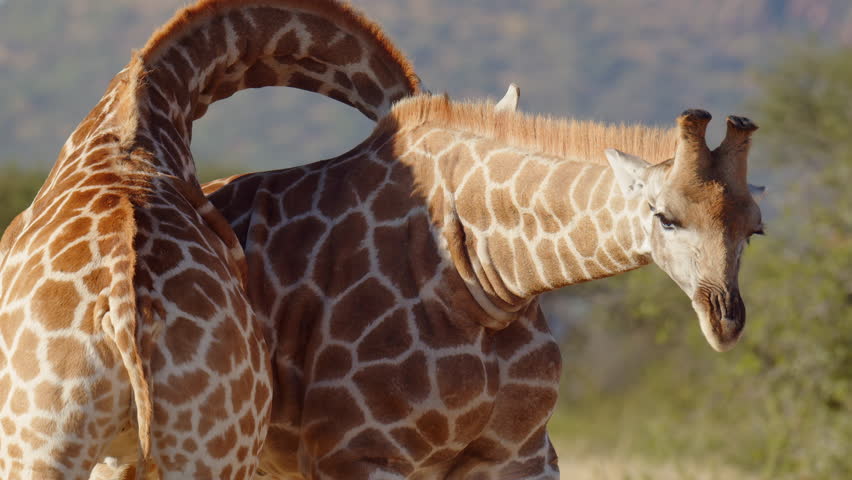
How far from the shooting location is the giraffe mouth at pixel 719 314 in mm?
3404

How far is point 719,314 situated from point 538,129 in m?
1.13

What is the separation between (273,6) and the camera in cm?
490

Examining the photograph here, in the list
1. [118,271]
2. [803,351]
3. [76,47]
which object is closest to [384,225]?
[118,271]

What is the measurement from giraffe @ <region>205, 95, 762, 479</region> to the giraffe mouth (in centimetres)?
43

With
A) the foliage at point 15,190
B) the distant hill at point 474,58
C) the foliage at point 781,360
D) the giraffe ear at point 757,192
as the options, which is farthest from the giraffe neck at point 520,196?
the distant hill at point 474,58

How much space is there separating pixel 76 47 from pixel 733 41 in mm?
57154

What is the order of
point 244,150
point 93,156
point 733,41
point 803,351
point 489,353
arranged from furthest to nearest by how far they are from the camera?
point 733,41
point 244,150
point 803,351
point 489,353
point 93,156

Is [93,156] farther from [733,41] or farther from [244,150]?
[733,41]

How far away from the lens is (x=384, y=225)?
14.6 ft

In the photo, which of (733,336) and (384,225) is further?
(384,225)

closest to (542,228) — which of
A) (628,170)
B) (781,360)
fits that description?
(628,170)

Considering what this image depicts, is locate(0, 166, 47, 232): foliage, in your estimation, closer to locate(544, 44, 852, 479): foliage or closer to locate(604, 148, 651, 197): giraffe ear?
locate(544, 44, 852, 479): foliage

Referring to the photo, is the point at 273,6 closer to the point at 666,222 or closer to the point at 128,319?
the point at 128,319

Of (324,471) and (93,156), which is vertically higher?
(93,156)
